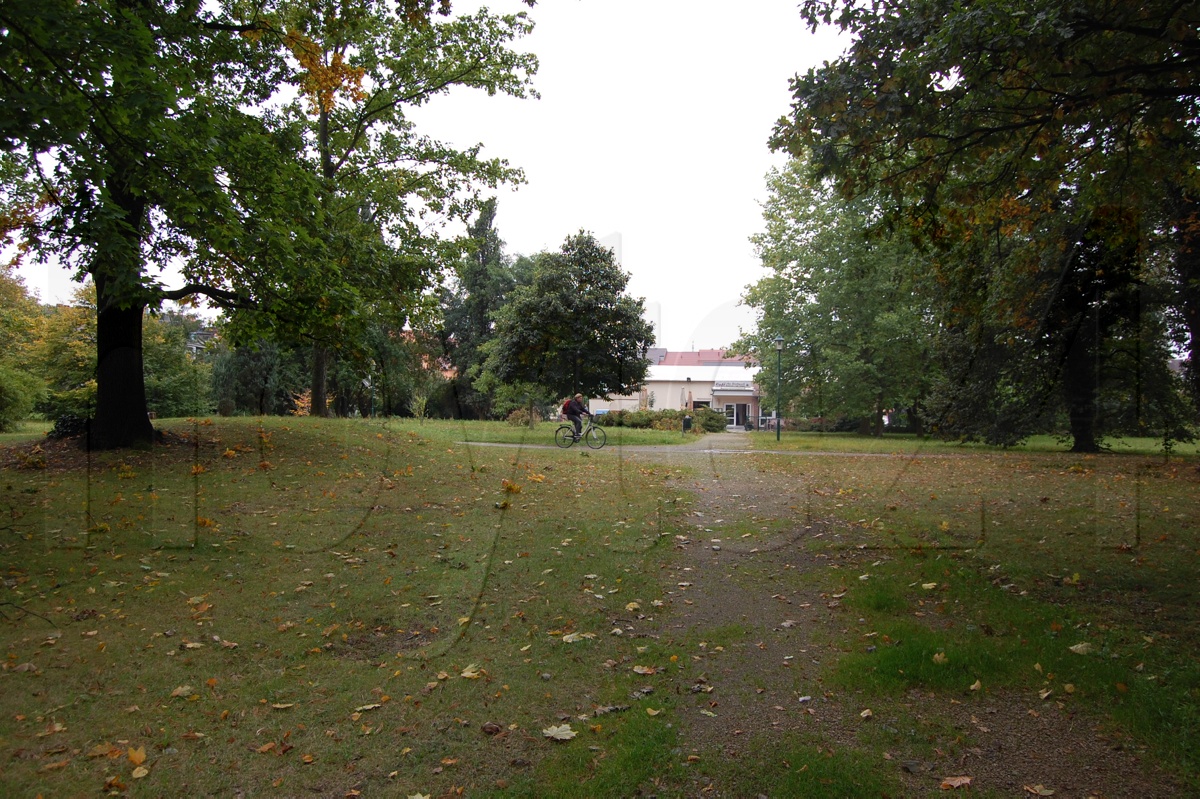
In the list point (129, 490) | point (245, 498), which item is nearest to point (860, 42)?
point (245, 498)

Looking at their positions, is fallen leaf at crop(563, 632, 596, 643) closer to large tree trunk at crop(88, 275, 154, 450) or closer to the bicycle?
large tree trunk at crop(88, 275, 154, 450)

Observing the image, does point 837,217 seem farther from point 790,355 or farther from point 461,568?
point 461,568

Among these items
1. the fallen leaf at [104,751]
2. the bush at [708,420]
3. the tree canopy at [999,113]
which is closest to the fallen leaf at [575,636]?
the fallen leaf at [104,751]

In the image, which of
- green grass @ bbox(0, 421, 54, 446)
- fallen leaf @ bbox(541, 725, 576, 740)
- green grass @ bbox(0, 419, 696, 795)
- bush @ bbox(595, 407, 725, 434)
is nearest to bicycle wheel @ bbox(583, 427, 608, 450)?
green grass @ bbox(0, 419, 696, 795)

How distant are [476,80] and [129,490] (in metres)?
13.6

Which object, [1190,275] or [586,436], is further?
[586,436]

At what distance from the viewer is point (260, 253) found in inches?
311

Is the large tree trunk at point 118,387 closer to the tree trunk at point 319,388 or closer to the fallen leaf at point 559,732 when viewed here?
the fallen leaf at point 559,732

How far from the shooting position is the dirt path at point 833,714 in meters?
3.05

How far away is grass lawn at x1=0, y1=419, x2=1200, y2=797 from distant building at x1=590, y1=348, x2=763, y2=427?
34.2 m

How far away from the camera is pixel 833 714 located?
11.9 ft

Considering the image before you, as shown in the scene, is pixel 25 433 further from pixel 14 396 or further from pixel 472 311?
pixel 472 311

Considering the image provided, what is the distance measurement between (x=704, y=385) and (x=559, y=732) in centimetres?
4892

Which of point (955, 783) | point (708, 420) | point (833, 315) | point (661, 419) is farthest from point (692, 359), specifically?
point (955, 783)
